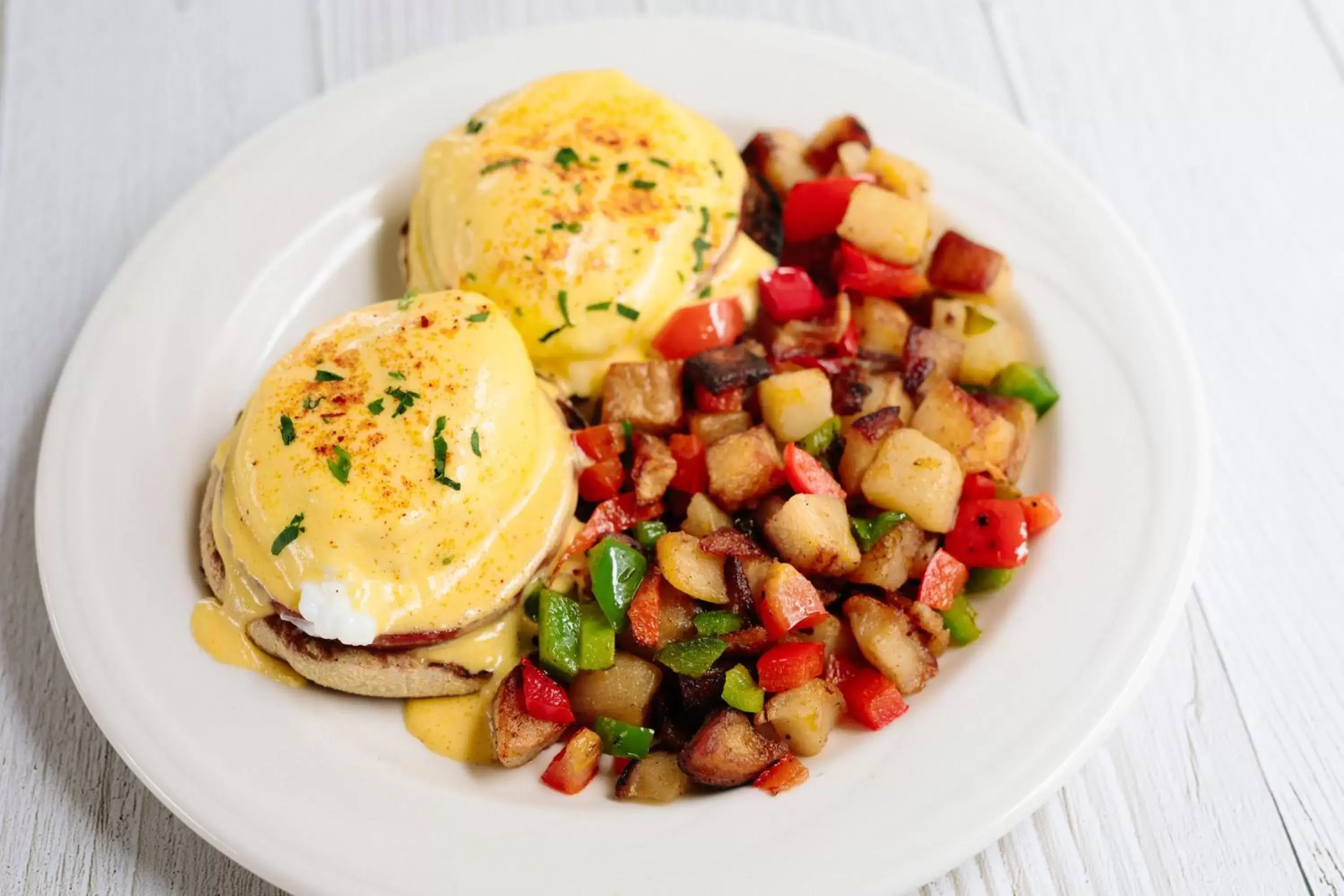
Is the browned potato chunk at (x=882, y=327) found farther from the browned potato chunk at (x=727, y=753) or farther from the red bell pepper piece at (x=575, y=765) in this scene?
the red bell pepper piece at (x=575, y=765)

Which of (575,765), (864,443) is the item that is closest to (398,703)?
(575,765)

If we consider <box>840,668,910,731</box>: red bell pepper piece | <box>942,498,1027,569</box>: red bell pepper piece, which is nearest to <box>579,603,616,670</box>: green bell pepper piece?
<box>840,668,910,731</box>: red bell pepper piece

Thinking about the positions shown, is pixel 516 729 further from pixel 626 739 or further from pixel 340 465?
pixel 340 465

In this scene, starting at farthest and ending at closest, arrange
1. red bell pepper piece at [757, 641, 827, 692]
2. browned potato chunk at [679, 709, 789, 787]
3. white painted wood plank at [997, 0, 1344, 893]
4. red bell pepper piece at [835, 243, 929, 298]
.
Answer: red bell pepper piece at [835, 243, 929, 298], white painted wood plank at [997, 0, 1344, 893], red bell pepper piece at [757, 641, 827, 692], browned potato chunk at [679, 709, 789, 787]

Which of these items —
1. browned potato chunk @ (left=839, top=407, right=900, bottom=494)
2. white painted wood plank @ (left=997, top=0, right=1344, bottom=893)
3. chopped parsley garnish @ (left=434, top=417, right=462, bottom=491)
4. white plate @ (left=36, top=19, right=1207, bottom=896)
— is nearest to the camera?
white plate @ (left=36, top=19, right=1207, bottom=896)

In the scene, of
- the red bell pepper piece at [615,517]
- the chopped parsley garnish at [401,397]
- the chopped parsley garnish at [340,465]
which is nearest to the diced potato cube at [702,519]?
the red bell pepper piece at [615,517]

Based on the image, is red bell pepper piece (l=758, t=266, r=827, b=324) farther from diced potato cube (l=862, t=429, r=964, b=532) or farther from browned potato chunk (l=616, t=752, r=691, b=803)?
browned potato chunk (l=616, t=752, r=691, b=803)
